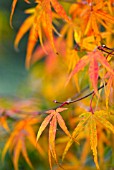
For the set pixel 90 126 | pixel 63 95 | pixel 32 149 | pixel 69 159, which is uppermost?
pixel 63 95

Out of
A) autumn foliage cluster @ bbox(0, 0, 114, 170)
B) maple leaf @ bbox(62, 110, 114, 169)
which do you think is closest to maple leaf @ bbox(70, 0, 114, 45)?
autumn foliage cluster @ bbox(0, 0, 114, 170)

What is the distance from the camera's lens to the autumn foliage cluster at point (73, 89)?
870 mm

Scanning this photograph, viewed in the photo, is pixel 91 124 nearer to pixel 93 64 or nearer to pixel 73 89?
pixel 93 64

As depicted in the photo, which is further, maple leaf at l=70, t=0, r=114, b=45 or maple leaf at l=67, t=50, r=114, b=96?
maple leaf at l=70, t=0, r=114, b=45

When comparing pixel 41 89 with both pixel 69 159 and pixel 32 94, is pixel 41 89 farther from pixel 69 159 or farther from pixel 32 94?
pixel 69 159

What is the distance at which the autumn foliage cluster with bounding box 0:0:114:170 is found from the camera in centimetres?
87

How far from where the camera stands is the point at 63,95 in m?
2.07

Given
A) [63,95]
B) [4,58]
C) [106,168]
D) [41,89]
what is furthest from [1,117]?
[4,58]

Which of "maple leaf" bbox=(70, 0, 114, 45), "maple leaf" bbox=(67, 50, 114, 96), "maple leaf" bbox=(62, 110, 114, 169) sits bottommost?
"maple leaf" bbox=(62, 110, 114, 169)

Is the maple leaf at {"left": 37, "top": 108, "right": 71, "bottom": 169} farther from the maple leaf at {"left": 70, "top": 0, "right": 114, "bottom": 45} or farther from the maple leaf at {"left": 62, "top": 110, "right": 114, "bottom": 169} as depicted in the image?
the maple leaf at {"left": 70, "top": 0, "right": 114, "bottom": 45}

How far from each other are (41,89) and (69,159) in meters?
0.67

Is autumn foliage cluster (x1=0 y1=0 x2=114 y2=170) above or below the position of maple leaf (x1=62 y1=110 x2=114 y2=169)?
above

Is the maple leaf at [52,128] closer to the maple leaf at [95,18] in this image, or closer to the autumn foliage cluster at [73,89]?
the autumn foliage cluster at [73,89]

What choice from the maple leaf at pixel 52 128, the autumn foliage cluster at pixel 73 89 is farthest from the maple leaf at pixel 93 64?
the maple leaf at pixel 52 128
